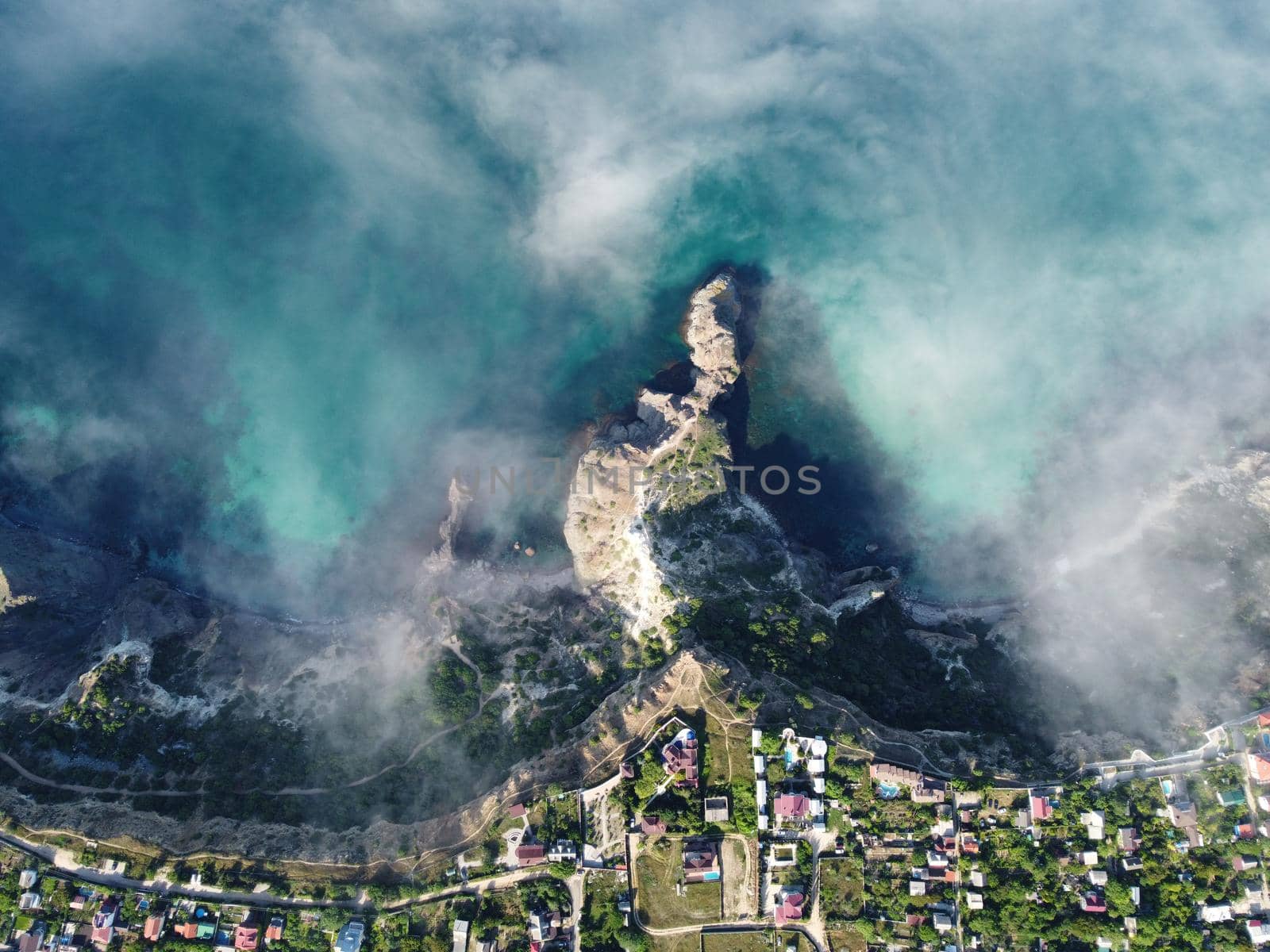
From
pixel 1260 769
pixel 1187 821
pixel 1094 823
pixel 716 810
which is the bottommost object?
pixel 1094 823

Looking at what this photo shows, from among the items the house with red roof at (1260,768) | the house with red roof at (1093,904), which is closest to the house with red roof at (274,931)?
the house with red roof at (1093,904)

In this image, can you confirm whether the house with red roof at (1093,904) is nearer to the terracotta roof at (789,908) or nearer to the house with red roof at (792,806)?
the terracotta roof at (789,908)

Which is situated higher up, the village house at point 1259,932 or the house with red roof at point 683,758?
the house with red roof at point 683,758

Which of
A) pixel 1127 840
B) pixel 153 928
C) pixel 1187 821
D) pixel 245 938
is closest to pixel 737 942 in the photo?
pixel 1127 840

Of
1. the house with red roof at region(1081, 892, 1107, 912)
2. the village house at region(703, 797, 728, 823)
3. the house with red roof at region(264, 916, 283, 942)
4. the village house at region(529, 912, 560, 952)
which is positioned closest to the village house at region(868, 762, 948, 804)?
the village house at region(703, 797, 728, 823)

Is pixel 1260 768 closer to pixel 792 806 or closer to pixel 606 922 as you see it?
pixel 792 806

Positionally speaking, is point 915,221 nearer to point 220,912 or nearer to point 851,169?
point 851,169
